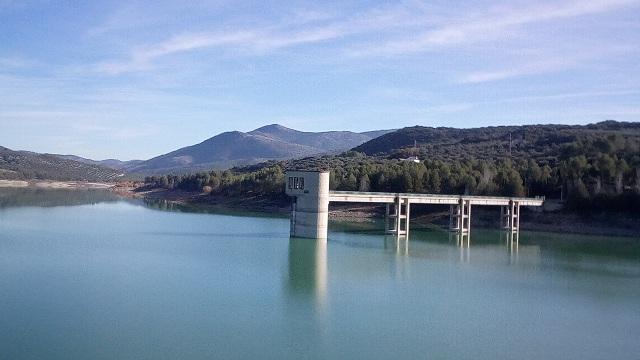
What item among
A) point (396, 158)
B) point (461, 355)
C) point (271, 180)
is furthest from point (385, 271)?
point (396, 158)

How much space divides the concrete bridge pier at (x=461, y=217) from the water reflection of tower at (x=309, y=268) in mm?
19964

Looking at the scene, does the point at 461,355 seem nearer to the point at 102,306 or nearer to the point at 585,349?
the point at 585,349

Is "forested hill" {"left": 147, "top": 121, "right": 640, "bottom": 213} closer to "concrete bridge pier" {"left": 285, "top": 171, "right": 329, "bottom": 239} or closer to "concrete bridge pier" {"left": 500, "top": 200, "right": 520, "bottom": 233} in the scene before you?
"concrete bridge pier" {"left": 500, "top": 200, "right": 520, "bottom": 233}

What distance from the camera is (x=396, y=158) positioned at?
115750 mm

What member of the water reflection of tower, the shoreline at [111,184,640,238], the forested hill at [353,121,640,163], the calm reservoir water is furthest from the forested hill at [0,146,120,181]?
the water reflection of tower

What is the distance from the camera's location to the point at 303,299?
2983cm

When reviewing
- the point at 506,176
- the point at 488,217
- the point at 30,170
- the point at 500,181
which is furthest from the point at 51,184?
the point at 506,176

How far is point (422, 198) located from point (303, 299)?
115 ft

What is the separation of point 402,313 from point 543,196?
51515 millimetres

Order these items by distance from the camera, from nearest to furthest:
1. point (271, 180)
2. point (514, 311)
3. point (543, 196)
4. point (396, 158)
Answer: point (514, 311) < point (543, 196) < point (271, 180) < point (396, 158)

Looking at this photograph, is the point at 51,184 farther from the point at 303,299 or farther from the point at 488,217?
the point at 303,299

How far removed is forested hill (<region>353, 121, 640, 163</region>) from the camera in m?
32.4

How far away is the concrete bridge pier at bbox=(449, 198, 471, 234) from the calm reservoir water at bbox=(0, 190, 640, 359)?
12.2 metres

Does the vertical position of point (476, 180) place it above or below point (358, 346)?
above
